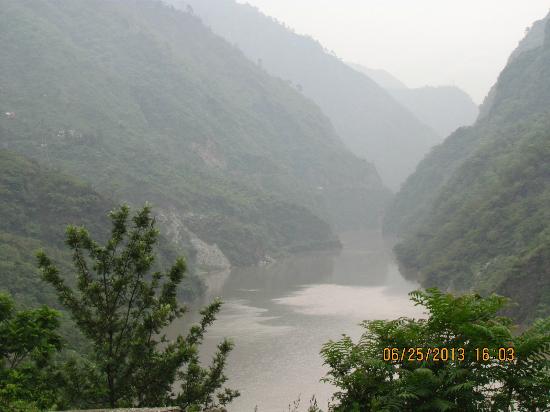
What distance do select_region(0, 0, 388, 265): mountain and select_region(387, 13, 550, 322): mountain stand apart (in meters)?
25.3

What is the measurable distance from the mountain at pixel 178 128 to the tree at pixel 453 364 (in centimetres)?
6129

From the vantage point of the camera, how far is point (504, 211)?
174 ft

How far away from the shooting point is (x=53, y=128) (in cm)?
7606

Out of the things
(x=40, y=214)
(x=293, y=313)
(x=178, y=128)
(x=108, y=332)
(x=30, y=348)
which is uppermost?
(x=178, y=128)

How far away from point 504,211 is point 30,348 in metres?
48.9

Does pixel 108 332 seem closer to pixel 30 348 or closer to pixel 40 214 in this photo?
pixel 30 348

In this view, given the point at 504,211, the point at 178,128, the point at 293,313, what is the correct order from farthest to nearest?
the point at 178,128 < the point at 504,211 < the point at 293,313

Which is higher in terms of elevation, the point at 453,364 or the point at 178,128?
the point at 178,128
